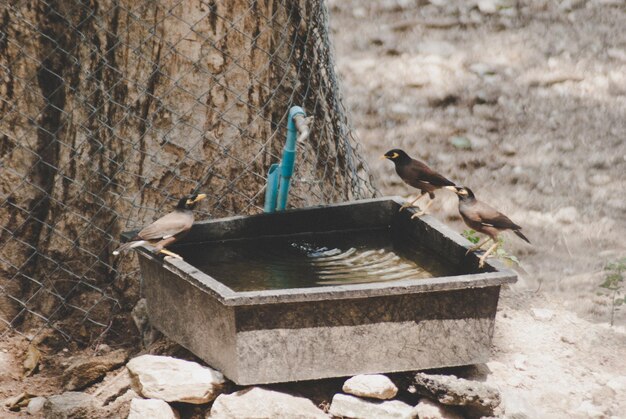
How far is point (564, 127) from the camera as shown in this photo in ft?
23.0

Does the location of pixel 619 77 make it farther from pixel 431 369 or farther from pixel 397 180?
pixel 431 369

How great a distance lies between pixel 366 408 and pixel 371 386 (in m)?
0.09

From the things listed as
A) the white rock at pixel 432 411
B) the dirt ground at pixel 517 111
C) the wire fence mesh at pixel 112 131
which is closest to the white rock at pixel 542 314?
the dirt ground at pixel 517 111

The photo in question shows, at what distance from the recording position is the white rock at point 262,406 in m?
3.41

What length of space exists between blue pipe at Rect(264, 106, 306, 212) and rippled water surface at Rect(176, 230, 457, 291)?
0.58 feet

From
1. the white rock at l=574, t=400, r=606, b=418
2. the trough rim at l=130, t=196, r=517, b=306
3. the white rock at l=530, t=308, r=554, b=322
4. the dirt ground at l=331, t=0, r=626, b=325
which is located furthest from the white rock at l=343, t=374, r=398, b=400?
the dirt ground at l=331, t=0, r=626, b=325

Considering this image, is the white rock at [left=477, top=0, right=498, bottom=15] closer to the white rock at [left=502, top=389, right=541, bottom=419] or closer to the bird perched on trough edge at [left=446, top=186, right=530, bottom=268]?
the bird perched on trough edge at [left=446, top=186, right=530, bottom=268]

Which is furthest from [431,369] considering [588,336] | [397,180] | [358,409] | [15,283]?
[397,180]

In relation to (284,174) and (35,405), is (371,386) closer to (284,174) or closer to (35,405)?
(284,174)

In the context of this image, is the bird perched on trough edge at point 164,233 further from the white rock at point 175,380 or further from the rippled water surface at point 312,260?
the white rock at point 175,380

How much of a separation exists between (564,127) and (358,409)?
4.22 meters

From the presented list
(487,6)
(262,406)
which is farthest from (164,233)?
(487,6)

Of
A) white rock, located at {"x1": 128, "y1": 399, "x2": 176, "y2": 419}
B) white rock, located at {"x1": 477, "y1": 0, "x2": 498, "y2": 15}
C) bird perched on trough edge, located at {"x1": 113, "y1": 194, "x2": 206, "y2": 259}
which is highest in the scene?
white rock, located at {"x1": 477, "y1": 0, "x2": 498, "y2": 15}

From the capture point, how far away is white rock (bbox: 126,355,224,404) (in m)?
3.55
